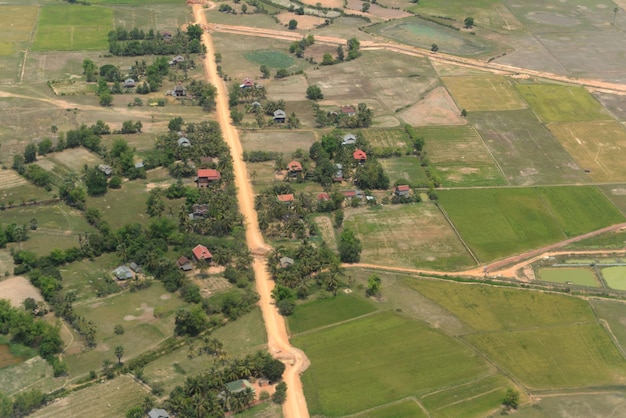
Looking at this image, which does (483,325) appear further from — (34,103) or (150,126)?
(34,103)

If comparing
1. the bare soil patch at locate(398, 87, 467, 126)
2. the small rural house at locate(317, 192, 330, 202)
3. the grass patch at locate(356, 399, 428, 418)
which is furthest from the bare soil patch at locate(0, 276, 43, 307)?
the bare soil patch at locate(398, 87, 467, 126)

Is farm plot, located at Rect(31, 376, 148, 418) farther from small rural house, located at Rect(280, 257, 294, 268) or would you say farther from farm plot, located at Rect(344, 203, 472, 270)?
farm plot, located at Rect(344, 203, 472, 270)

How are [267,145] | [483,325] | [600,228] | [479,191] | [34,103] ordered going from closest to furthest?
[483,325], [600,228], [479,191], [267,145], [34,103]

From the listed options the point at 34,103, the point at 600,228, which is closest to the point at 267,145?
the point at 34,103

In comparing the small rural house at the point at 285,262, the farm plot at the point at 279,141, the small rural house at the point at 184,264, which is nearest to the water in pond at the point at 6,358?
the small rural house at the point at 184,264

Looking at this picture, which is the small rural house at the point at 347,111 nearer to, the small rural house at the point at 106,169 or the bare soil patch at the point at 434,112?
the bare soil patch at the point at 434,112

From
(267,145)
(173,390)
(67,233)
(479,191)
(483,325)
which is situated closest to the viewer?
(173,390)
